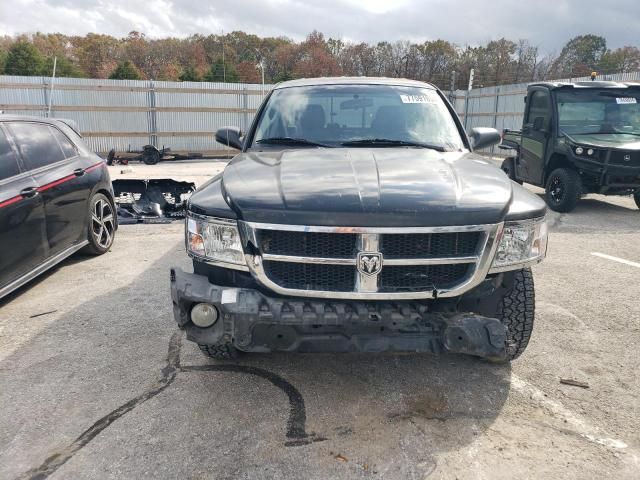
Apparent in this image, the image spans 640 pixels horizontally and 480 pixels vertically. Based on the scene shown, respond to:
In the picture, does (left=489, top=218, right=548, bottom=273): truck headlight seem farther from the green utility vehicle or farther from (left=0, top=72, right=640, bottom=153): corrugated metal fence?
(left=0, top=72, right=640, bottom=153): corrugated metal fence

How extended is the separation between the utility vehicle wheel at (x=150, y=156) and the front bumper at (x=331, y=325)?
16412 mm

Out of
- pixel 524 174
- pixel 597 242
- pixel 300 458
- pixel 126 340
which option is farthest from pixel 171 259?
pixel 524 174

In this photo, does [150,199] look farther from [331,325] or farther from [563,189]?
[563,189]

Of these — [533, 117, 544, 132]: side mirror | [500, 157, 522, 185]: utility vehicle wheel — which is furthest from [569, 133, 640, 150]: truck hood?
[500, 157, 522, 185]: utility vehicle wheel

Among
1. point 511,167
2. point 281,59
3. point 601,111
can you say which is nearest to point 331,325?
point 601,111

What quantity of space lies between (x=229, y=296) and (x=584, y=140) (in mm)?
7620

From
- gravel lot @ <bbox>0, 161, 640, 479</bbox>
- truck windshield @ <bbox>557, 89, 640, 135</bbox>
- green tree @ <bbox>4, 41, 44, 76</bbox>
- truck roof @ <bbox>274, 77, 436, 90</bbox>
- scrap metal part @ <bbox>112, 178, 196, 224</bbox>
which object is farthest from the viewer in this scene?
green tree @ <bbox>4, 41, 44, 76</bbox>

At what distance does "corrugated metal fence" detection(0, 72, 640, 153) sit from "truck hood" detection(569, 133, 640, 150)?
33.6ft

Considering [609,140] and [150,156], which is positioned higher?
[609,140]

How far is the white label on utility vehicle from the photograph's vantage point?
228 centimetres

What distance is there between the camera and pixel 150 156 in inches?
693

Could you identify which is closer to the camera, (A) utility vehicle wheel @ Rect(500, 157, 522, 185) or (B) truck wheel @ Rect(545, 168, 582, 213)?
(B) truck wheel @ Rect(545, 168, 582, 213)

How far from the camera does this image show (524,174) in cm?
952

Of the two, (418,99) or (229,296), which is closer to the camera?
(229,296)
